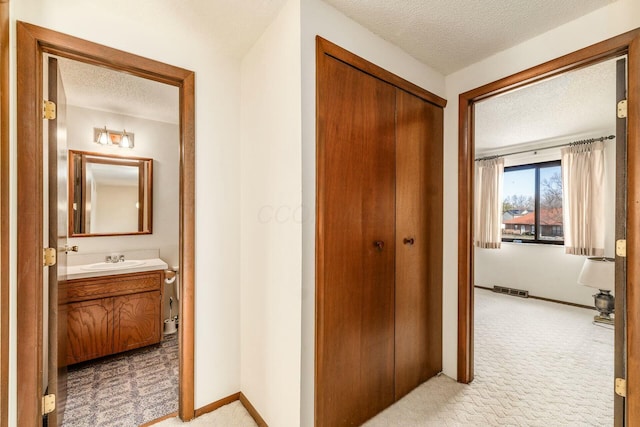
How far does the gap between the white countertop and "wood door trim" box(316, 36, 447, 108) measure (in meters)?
2.40

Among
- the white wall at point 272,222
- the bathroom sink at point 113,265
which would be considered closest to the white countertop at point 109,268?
the bathroom sink at point 113,265

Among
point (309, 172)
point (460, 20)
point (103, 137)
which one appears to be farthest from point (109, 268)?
point (460, 20)

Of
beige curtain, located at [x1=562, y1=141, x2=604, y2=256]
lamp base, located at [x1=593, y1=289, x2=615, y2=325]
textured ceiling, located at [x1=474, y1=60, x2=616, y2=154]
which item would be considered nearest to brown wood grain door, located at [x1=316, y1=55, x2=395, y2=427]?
textured ceiling, located at [x1=474, y1=60, x2=616, y2=154]

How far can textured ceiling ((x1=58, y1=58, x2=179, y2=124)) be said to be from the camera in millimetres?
2062

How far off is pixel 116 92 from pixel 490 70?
9.92 feet

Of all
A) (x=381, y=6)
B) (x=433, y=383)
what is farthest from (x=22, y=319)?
(x=433, y=383)

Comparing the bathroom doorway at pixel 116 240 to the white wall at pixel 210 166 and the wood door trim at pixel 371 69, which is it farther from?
the wood door trim at pixel 371 69

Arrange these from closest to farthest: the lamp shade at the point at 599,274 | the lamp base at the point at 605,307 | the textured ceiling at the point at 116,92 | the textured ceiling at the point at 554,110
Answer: the textured ceiling at the point at 116,92
the textured ceiling at the point at 554,110
the lamp shade at the point at 599,274
the lamp base at the point at 605,307

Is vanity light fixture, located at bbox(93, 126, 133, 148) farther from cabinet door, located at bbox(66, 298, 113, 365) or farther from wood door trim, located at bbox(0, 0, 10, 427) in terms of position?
wood door trim, located at bbox(0, 0, 10, 427)

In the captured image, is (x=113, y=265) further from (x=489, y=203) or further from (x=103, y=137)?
(x=489, y=203)

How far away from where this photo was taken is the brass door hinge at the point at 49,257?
1.36 metres

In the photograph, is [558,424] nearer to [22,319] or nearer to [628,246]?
[628,246]

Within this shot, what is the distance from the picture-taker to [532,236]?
4566 millimetres

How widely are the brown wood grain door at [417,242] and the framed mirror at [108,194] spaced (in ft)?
8.69
